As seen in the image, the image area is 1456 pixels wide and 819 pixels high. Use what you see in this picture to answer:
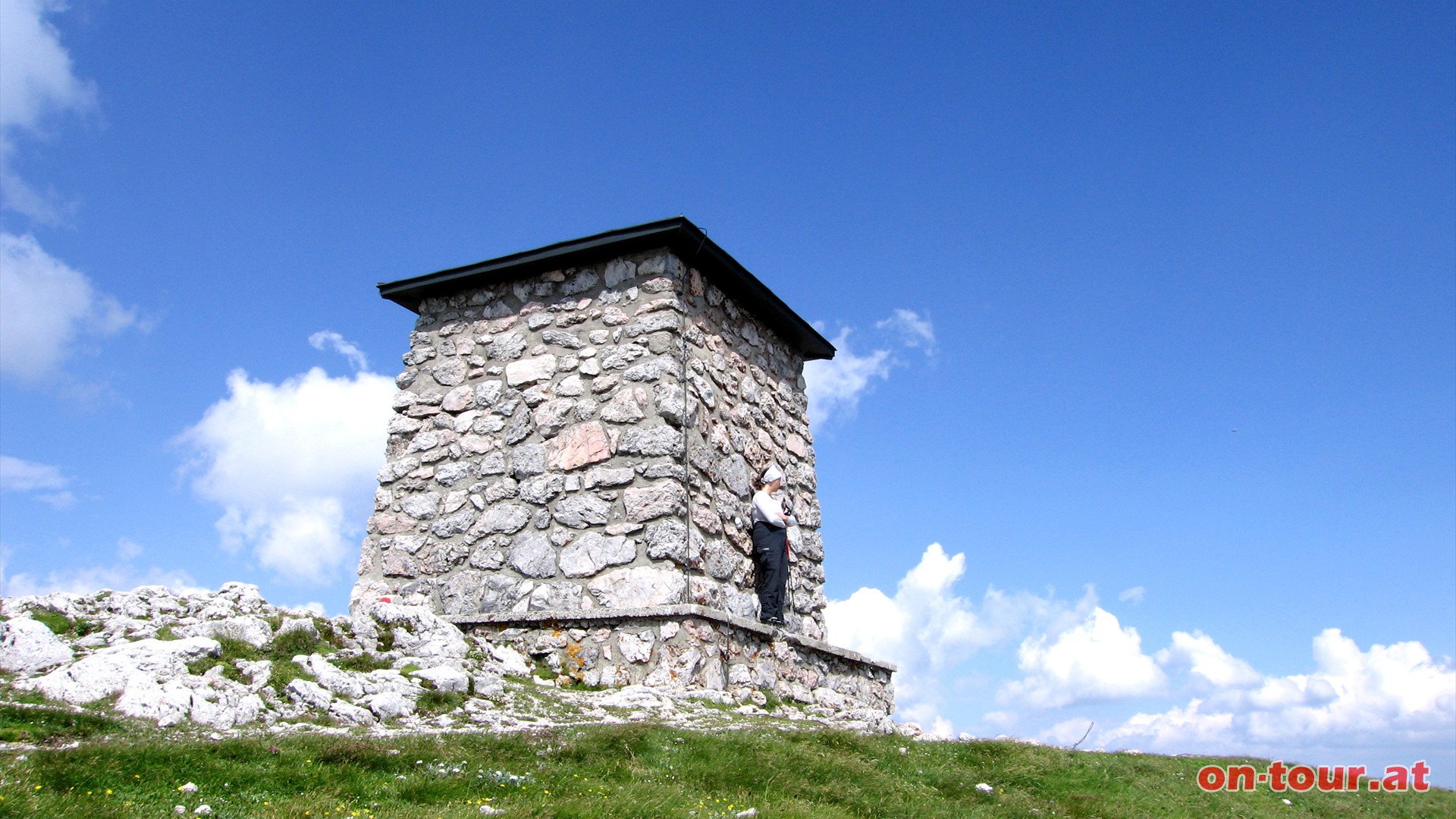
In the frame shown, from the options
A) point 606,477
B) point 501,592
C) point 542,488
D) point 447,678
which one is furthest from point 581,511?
point 447,678

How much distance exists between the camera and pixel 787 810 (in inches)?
215

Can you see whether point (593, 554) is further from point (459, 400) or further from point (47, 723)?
point (47, 723)

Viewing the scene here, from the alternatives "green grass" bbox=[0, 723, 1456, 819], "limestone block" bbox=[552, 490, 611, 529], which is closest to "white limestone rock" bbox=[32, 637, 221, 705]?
"green grass" bbox=[0, 723, 1456, 819]

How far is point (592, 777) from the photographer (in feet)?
18.9

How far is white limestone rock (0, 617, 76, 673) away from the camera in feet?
23.3

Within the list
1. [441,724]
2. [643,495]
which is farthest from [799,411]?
[441,724]

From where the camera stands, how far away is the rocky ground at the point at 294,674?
672 centimetres

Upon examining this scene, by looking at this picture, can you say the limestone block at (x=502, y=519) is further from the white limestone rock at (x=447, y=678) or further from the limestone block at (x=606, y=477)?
the white limestone rock at (x=447, y=678)

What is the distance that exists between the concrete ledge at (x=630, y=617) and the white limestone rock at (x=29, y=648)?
378 centimetres

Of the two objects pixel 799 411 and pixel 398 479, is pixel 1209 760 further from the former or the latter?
pixel 398 479

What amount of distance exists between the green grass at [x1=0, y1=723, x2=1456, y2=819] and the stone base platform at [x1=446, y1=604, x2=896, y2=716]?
2.39 meters

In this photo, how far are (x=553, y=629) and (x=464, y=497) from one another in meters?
2.12

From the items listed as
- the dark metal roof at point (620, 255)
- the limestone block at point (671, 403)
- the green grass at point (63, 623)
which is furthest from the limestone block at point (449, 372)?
the green grass at point (63, 623)

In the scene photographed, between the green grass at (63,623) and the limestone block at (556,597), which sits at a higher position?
the limestone block at (556,597)
